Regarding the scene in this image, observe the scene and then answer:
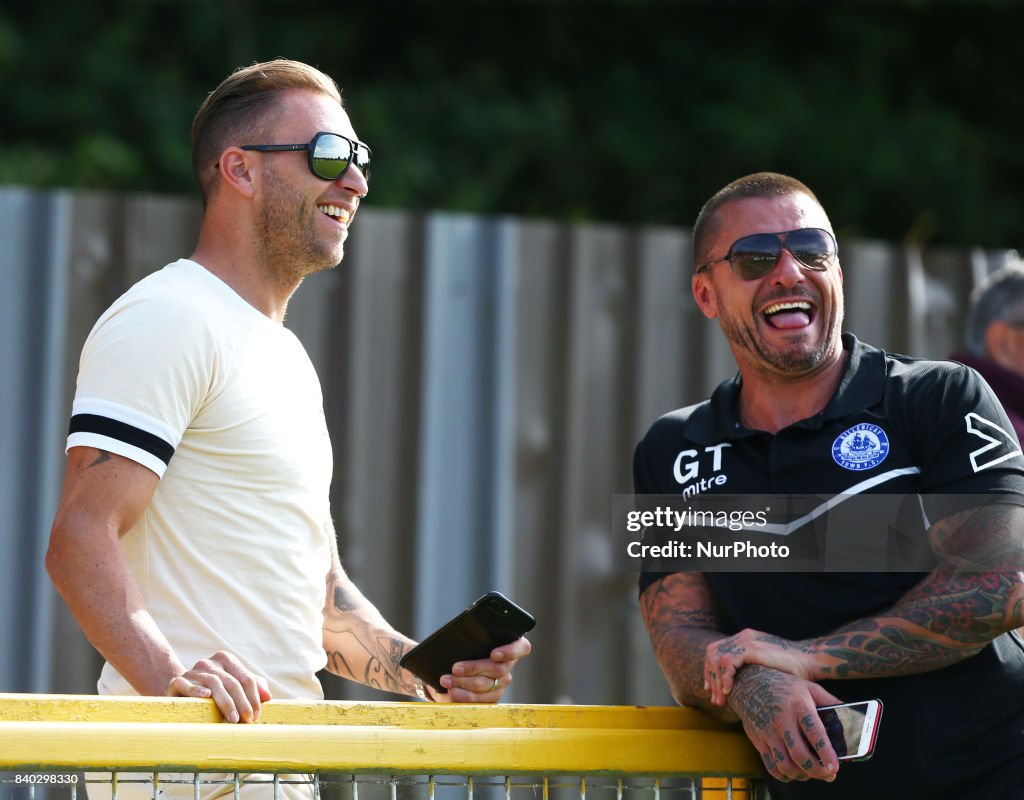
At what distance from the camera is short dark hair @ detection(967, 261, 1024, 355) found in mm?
3979

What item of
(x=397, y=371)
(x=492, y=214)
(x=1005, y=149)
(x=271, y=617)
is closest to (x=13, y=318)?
(x=397, y=371)

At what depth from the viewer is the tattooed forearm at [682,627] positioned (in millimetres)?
2453

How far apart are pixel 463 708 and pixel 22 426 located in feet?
8.88

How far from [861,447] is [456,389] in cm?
243

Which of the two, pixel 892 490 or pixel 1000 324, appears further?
pixel 1000 324

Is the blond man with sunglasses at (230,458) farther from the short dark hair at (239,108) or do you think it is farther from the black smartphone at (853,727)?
the black smartphone at (853,727)

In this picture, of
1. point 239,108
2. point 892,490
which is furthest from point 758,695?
point 239,108

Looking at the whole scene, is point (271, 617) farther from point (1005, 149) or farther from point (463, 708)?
point (1005, 149)

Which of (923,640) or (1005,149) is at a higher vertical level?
(1005,149)

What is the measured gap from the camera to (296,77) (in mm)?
2816

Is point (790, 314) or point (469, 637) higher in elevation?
point (790, 314)

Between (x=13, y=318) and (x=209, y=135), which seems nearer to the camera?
(x=209, y=135)

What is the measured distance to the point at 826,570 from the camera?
2445mm

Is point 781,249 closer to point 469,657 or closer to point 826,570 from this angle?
point 826,570
